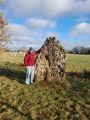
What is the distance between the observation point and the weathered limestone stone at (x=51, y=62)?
593 inches

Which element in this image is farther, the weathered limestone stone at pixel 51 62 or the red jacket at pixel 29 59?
the weathered limestone stone at pixel 51 62

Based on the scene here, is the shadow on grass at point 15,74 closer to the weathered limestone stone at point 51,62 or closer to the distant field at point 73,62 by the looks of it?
the weathered limestone stone at point 51,62

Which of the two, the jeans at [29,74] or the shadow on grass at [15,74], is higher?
the jeans at [29,74]

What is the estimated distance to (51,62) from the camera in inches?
597

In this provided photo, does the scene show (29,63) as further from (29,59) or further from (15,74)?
(15,74)

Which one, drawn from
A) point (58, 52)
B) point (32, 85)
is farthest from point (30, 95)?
point (58, 52)

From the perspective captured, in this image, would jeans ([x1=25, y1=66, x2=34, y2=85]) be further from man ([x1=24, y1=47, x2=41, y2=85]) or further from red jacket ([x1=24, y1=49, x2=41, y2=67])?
red jacket ([x1=24, y1=49, x2=41, y2=67])

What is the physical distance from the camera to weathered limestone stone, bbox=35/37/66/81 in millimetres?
15062

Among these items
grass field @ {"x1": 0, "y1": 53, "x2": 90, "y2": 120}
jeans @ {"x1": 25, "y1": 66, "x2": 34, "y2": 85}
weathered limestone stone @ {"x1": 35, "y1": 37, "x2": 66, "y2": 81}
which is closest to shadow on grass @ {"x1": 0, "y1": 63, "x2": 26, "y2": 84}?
jeans @ {"x1": 25, "y1": 66, "x2": 34, "y2": 85}

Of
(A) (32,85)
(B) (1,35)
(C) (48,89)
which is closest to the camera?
(C) (48,89)

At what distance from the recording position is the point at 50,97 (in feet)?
38.6

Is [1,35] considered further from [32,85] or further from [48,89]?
[48,89]

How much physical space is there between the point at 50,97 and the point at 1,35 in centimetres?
1265

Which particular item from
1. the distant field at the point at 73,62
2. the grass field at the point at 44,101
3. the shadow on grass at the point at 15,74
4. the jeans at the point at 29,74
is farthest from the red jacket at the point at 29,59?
the distant field at the point at 73,62
